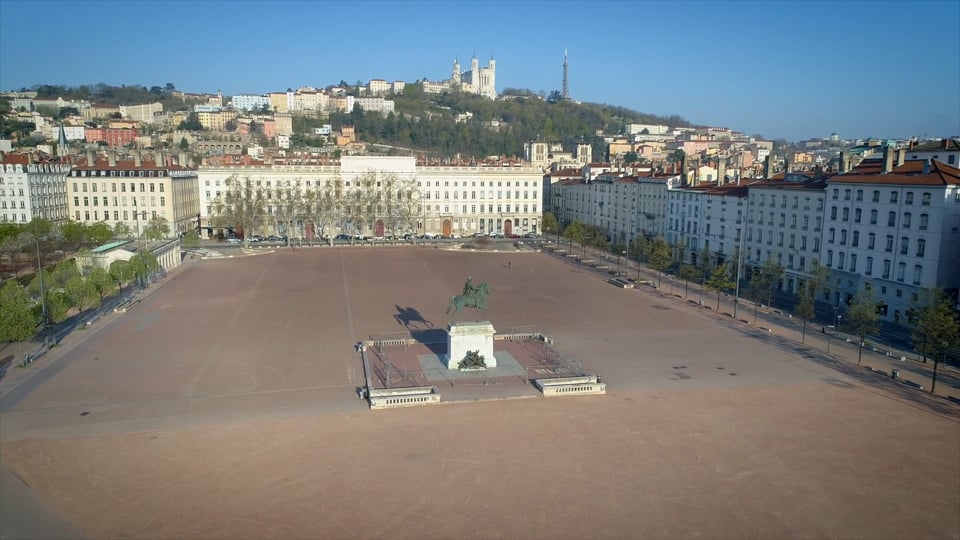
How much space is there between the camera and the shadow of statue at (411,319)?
36.6 meters

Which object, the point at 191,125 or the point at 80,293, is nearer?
the point at 80,293

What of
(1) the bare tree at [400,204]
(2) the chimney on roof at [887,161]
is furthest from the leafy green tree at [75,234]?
(2) the chimney on roof at [887,161]

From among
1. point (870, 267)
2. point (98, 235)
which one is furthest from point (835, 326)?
point (98, 235)

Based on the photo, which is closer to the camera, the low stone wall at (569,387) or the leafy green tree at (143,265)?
the low stone wall at (569,387)

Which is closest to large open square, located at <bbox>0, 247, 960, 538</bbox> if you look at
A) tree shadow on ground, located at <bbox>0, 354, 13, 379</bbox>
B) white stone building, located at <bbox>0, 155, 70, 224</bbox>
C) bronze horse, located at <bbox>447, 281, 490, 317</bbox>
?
tree shadow on ground, located at <bbox>0, 354, 13, 379</bbox>

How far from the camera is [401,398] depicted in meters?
24.1

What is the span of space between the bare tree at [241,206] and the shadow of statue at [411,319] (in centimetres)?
4161

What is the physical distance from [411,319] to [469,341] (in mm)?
10089

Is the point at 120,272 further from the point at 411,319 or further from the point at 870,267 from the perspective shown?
the point at 870,267

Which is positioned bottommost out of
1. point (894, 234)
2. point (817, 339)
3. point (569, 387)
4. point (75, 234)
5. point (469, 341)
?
point (817, 339)

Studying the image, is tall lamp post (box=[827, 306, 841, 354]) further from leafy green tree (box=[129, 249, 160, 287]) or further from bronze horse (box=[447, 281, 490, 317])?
leafy green tree (box=[129, 249, 160, 287])

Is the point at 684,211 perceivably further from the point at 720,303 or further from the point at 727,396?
the point at 727,396

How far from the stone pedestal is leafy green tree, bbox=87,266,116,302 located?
23.8 meters

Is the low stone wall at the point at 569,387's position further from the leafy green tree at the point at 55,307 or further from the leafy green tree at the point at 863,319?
the leafy green tree at the point at 55,307
